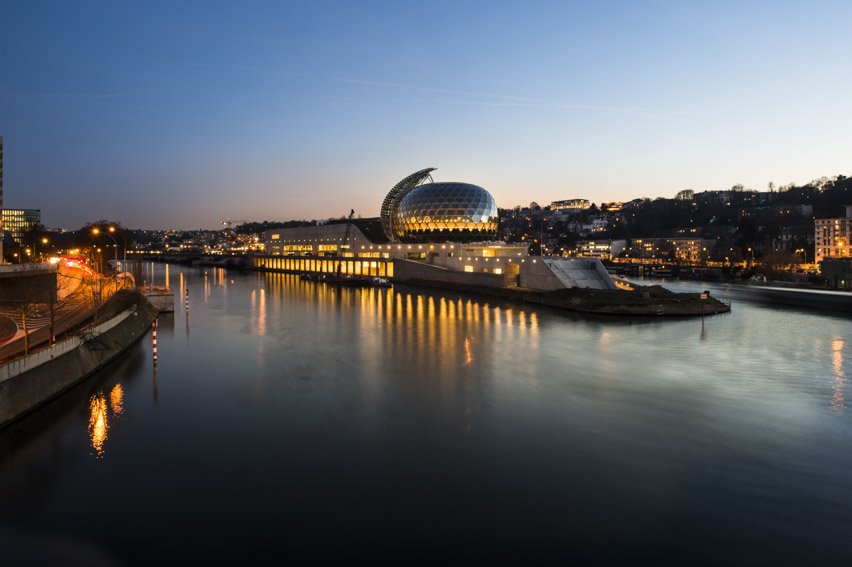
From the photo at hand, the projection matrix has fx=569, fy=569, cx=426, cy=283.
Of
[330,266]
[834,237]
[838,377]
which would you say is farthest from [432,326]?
[834,237]

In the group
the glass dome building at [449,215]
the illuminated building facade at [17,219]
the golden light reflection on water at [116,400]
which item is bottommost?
the golden light reflection on water at [116,400]

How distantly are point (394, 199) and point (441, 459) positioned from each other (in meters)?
59.5

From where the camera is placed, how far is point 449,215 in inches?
2432

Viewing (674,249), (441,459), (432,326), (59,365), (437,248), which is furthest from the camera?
(674,249)

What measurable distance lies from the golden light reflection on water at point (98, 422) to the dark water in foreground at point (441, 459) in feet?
0.31

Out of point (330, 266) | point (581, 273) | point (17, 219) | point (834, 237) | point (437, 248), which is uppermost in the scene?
point (17, 219)

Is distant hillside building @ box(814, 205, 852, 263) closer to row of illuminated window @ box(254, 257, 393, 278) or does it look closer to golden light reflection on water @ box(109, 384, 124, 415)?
row of illuminated window @ box(254, 257, 393, 278)

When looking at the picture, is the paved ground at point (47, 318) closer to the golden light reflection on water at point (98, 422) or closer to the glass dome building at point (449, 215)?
the golden light reflection on water at point (98, 422)

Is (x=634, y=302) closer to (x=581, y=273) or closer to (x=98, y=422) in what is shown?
(x=581, y=273)

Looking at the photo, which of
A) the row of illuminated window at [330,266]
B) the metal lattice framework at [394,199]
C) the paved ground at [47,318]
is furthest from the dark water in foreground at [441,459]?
the metal lattice framework at [394,199]

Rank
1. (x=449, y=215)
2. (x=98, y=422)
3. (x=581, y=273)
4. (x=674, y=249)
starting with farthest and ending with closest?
(x=674, y=249), (x=449, y=215), (x=581, y=273), (x=98, y=422)

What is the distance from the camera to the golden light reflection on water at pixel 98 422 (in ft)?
37.3

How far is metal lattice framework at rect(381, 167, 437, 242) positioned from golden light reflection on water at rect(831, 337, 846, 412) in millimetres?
49822

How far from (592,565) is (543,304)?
30.8 m
